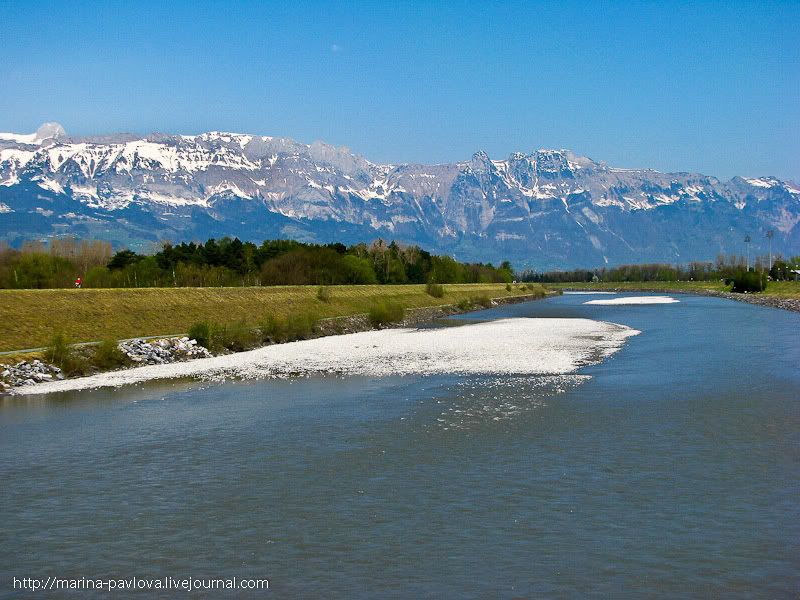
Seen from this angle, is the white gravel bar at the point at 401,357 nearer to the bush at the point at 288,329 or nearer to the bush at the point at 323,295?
the bush at the point at 288,329

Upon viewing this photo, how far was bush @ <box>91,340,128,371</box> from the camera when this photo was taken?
2168 inches

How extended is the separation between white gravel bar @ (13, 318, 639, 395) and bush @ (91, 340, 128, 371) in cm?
165

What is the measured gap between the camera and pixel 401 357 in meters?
63.0

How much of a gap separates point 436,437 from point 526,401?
956cm

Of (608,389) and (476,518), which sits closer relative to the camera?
(476,518)

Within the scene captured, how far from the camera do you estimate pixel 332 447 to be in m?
28.5

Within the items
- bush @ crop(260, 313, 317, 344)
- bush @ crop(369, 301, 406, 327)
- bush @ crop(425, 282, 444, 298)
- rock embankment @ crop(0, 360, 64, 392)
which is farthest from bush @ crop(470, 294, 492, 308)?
rock embankment @ crop(0, 360, 64, 392)

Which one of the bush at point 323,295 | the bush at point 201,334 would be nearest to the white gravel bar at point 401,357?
the bush at point 201,334

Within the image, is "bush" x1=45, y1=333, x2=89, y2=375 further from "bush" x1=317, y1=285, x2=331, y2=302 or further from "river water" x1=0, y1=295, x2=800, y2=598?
"bush" x1=317, y1=285, x2=331, y2=302

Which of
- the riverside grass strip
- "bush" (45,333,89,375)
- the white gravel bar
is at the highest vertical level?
the riverside grass strip

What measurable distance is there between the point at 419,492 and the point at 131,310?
→ 197 ft

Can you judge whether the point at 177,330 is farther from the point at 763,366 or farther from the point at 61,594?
the point at 61,594

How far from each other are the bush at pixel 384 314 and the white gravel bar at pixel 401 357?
14557mm

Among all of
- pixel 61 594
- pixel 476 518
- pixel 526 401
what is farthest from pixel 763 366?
pixel 61 594
